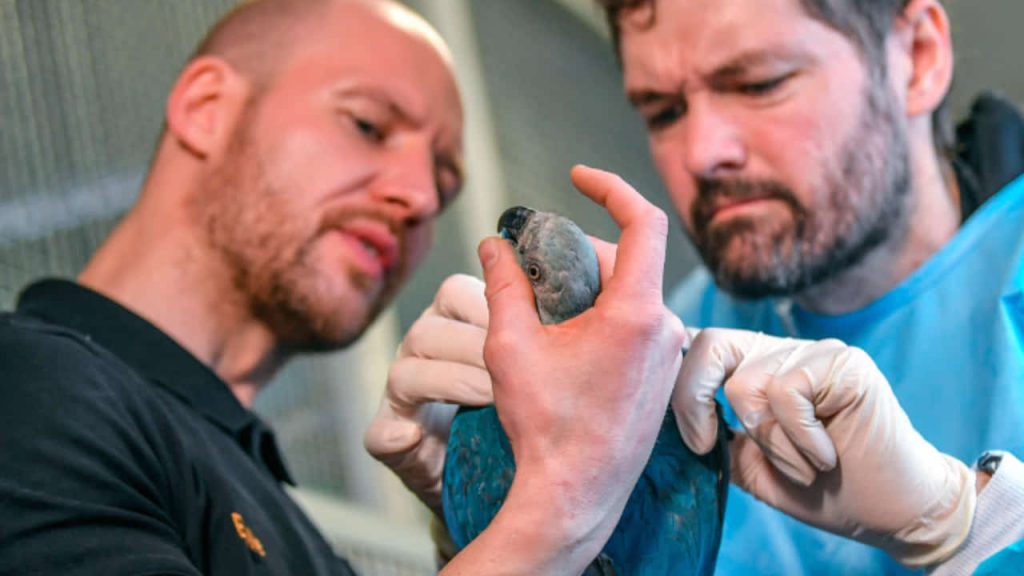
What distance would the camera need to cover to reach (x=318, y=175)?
3.91ft

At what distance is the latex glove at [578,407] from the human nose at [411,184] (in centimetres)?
60

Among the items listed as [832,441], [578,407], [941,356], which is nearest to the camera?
[578,407]

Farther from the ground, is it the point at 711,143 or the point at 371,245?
the point at 711,143

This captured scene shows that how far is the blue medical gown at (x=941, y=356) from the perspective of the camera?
927mm

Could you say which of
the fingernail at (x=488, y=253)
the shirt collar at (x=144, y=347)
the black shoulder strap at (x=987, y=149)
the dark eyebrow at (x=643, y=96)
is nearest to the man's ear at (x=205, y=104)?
the shirt collar at (x=144, y=347)

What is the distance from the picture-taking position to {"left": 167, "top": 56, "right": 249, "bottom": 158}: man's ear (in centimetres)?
127

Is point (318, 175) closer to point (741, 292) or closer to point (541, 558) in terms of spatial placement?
point (741, 292)

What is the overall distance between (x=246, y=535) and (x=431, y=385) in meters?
0.21

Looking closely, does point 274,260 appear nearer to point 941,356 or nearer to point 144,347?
point 144,347

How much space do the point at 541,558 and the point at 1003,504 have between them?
32 centimetres

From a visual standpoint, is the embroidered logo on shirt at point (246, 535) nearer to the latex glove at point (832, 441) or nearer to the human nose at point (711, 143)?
the latex glove at point (832, 441)

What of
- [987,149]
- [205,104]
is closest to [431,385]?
[205,104]

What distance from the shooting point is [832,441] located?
74cm

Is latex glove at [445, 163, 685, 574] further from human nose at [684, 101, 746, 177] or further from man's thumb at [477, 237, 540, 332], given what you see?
human nose at [684, 101, 746, 177]
